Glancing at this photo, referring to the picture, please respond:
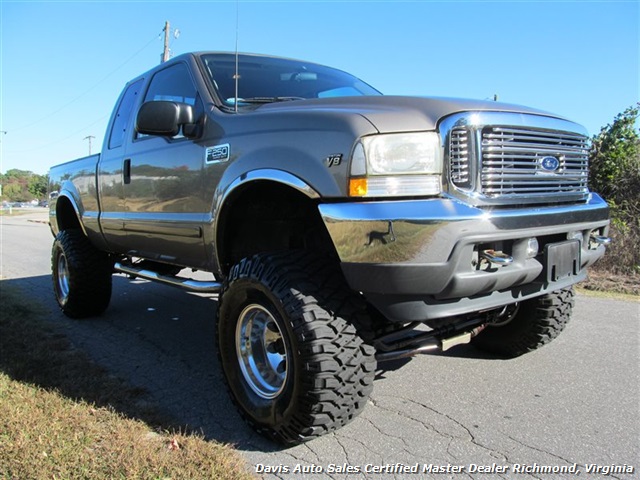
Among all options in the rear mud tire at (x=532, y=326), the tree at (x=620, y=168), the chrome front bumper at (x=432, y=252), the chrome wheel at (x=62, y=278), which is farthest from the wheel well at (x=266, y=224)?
the tree at (x=620, y=168)

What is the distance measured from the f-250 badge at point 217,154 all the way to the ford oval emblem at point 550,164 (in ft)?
5.70

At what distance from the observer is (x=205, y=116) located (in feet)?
10.5

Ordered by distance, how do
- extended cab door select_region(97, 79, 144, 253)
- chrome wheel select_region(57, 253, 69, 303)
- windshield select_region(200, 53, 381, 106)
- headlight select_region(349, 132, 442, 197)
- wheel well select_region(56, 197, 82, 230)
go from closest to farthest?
headlight select_region(349, 132, 442, 197) → windshield select_region(200, 53, 381, 106) → extended cab door select_region(97, 79, 144, 253) → chrome wheel select_region(57, 253, 69, 303) → wheel well select_region(56, 197, 82, 230)

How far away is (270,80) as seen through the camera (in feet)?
11.7

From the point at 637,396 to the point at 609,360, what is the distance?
670mm

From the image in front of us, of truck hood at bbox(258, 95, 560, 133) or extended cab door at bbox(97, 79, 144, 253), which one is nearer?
truck hood at bbox(258, 95, 560, 133)

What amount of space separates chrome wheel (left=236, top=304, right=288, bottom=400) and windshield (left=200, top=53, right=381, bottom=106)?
142 centimetres

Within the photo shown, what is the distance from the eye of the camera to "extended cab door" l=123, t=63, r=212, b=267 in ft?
10.8

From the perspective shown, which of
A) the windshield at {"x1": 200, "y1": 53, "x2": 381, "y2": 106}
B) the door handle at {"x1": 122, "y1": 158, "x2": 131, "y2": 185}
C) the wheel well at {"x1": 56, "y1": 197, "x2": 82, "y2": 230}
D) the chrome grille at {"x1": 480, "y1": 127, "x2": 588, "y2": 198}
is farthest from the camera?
the wheel well at {"x1": 56, "y1": 197, "x2": 82, "y2": 230}

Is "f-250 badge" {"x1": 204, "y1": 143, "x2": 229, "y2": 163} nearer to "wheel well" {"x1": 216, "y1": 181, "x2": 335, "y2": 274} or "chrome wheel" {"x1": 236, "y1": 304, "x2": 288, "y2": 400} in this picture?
"wheel well" {"x1": 216, "y1": 181, "x2": 335, "y2": 274}

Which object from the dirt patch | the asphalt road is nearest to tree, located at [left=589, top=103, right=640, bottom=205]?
the dirt patch

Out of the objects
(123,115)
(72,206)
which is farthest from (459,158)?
(72,206)

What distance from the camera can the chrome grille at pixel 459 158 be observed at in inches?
87.8

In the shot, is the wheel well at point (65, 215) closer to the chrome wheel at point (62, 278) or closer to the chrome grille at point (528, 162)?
the chrome wheel at point (62, 278)
